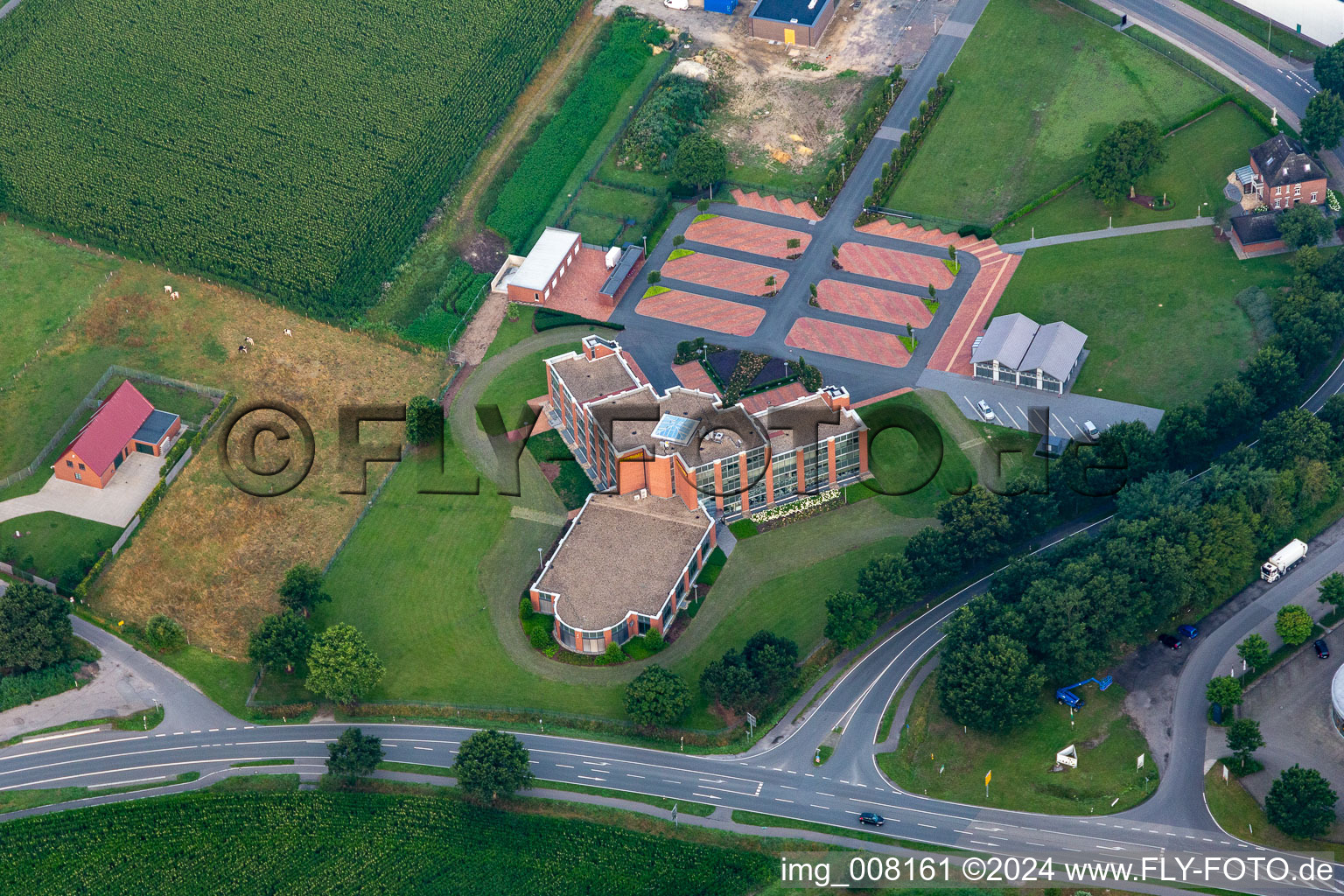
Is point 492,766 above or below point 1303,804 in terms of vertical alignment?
below

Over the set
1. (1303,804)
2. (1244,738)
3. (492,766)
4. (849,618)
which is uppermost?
(1244,738)

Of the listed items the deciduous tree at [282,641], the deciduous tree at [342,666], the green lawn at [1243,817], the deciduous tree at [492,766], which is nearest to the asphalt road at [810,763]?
the green lawn at [1243,817]

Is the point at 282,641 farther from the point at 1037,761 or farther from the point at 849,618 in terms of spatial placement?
the point at 1037,761

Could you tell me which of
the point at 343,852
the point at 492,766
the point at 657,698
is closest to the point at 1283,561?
the point at 657,698

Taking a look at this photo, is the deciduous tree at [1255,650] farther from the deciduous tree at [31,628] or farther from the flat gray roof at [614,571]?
the deciduous tree at [31,628]

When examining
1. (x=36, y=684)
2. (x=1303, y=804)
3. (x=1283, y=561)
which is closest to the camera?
(x=1303, y=804)

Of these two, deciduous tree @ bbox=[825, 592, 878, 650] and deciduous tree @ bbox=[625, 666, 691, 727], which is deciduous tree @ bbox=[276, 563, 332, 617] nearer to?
deciduous tree @ bbox=[625, 666, 691, 727]
